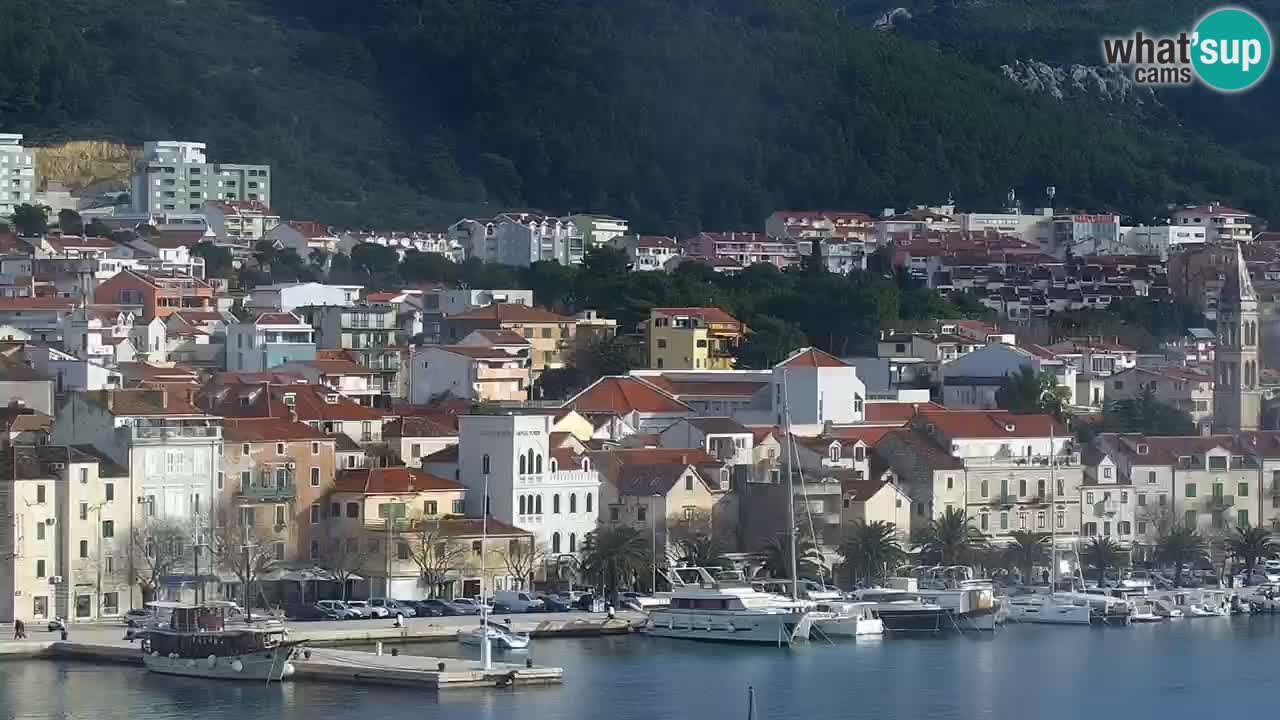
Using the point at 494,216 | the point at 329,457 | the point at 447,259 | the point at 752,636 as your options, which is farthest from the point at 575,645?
the point at 494,216

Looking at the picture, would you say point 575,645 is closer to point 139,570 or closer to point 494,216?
point 139,570

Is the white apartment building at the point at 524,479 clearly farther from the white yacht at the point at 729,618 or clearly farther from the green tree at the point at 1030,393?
the green tree at the point at 1030,393

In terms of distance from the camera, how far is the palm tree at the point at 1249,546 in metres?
53.2

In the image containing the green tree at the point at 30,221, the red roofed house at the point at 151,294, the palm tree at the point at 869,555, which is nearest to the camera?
the palm tree at the point at 869,555

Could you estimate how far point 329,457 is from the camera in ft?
155

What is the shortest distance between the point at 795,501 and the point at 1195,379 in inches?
683

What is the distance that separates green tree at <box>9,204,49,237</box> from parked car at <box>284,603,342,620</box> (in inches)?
1526

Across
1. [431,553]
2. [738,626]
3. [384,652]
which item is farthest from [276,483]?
[738,626]

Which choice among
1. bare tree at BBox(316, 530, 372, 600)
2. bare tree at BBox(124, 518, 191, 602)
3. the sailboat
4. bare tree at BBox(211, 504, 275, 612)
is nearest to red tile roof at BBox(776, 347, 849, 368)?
the sailboat

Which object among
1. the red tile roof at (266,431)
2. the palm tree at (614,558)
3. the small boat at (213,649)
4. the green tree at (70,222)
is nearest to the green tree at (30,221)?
the green tree at (70,222)

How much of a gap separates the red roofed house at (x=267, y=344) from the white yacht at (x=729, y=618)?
61.1ft

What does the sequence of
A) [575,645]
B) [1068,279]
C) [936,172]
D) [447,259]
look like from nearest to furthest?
[575,645] < [447,259] < [1068,279] < [936,172]

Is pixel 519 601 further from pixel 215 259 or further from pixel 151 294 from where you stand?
pixel 215 259

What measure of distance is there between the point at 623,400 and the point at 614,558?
8684 millimetres
